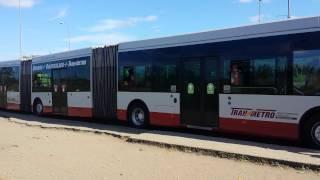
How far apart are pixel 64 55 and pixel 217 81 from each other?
9.94 metres

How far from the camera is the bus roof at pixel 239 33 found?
12023 mm

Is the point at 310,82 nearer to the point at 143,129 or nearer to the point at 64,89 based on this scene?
the point at 143,129

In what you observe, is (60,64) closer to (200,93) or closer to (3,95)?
(3,95)

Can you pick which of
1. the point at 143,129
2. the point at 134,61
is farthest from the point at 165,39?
the point at 143,129

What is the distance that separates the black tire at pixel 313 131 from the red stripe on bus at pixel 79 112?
33.0 ft

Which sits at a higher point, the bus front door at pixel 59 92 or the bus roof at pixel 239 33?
the bus roof at pixel 239 33

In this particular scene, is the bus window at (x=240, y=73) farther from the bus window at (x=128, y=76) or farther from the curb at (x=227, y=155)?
the bus window at (x=128, y=76)

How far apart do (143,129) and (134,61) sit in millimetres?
2289

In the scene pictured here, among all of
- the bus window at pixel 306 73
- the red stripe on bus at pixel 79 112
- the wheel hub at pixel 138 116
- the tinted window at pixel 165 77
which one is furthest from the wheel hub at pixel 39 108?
the bus window at pixel 306 73

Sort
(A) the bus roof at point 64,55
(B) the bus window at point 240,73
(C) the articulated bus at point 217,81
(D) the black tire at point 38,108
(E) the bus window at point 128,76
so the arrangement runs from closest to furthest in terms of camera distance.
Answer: (C) the articulated bus at point 217,81, (B) the bus window at point 240,73, (E) the bus window at point 128,76, (A) the bus roof at point 64,55, (D) the black tire at point 38,108

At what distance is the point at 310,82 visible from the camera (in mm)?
11906

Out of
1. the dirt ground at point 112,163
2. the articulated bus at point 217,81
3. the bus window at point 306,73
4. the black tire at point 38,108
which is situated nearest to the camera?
the dirt ground at point 112,163

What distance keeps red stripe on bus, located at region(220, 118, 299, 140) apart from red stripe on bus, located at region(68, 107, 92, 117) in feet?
25.0

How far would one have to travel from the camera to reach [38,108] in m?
24.9
